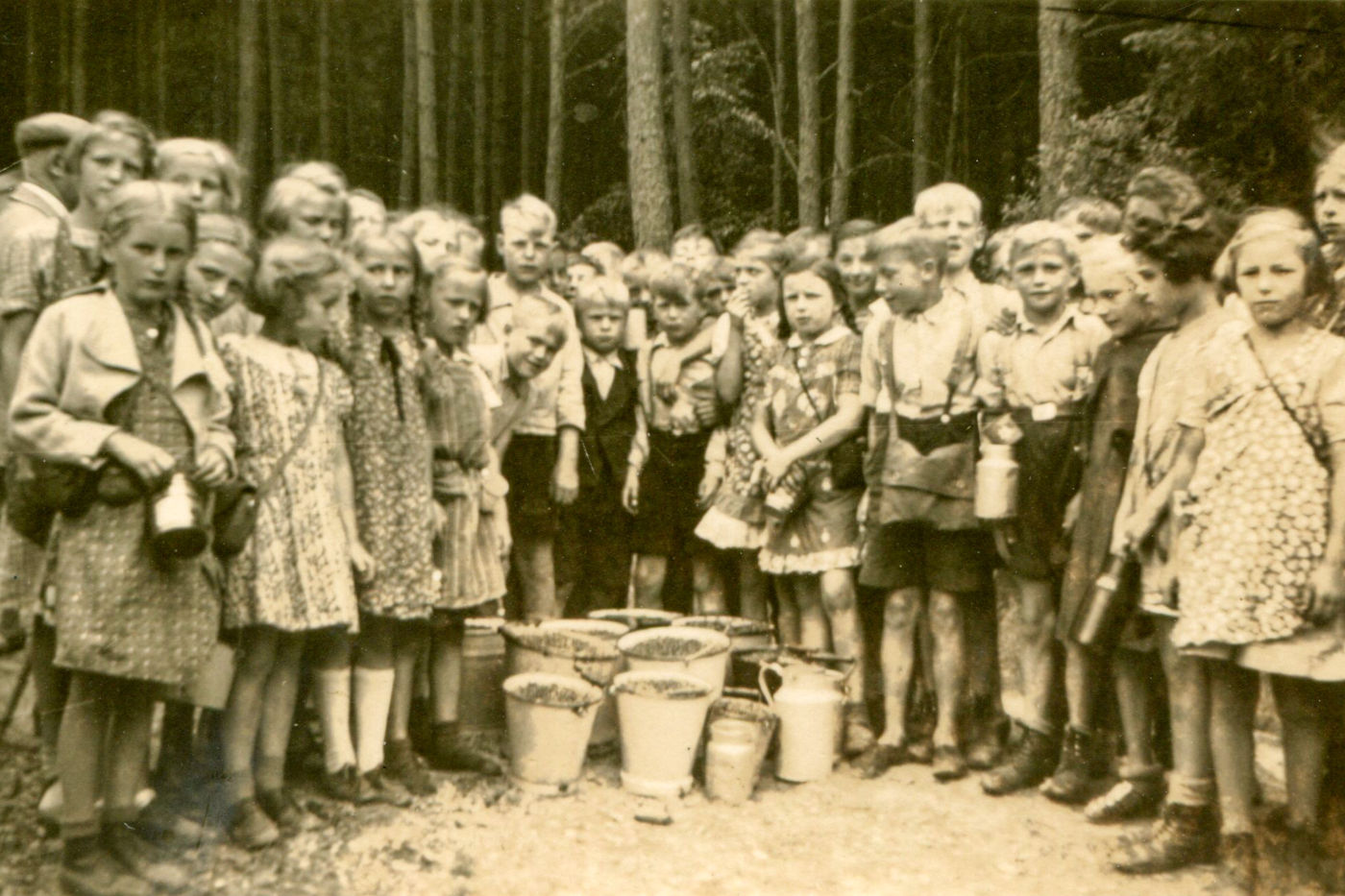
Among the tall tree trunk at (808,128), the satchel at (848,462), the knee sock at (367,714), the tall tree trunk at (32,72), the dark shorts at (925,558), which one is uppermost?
the tall tree trunk at (808,128)

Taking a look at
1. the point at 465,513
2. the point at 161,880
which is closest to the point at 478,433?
the point at 465,513

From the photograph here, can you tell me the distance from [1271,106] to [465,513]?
5.12 m

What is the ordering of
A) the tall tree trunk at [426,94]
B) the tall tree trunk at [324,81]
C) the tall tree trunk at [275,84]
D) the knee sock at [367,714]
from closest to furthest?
the knee sock at [367,714], the tall tree trunk at [426,94], the tall tree trunk at [275,84], the tall tree trunk at [324,81]

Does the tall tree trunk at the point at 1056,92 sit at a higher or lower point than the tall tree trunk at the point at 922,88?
lower

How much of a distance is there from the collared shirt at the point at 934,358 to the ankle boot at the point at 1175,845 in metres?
1.59

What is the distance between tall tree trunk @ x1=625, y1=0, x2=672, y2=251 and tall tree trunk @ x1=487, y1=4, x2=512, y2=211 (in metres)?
5.81

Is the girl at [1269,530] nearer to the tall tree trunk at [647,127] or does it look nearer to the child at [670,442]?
the child at [670,442]

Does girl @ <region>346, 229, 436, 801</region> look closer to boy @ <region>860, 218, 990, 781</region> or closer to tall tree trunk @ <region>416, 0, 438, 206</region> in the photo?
boy @ <region>860, 218, 990, 781</region>

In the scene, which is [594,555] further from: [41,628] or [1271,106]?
[1271,106]

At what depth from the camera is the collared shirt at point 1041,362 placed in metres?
4.35

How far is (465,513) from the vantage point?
4.36m

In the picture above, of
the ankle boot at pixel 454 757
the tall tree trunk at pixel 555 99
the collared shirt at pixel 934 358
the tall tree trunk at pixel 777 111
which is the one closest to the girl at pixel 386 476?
the ankle boot at pixel 454 757

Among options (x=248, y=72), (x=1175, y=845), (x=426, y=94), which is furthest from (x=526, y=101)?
(x=1175, y=845)

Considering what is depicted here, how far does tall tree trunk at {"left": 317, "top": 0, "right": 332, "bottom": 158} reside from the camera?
27.0 ft
